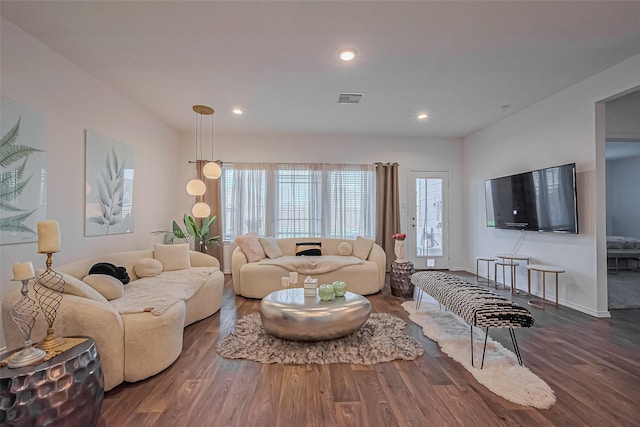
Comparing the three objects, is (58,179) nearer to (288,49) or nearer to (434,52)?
(288,49)

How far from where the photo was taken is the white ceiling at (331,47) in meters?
2.24

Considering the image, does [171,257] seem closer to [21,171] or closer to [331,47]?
[21,171]

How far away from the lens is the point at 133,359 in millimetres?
2072

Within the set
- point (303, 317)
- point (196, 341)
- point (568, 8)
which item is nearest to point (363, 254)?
point (303, 317)

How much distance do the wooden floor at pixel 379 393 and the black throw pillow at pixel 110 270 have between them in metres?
1.11

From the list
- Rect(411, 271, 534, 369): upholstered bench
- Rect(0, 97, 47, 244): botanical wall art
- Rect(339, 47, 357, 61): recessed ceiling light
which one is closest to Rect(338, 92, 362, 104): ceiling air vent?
Rect(339, 47, 357, 61): recessed ceiling light

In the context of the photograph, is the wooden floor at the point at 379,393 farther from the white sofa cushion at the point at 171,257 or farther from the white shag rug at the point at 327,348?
the white sofa cushion at the point at 171,257

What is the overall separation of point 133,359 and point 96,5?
8.90 feet

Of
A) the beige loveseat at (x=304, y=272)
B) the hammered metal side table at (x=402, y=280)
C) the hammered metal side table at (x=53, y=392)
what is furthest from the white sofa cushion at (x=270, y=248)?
the hammered metal side table at (x=53, y=392)

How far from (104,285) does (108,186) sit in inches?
65.5

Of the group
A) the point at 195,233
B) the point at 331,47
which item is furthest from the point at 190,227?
the point at 331,47

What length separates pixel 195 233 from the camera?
5.13 m

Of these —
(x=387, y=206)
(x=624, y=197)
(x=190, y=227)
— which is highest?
(x=624, y=197)

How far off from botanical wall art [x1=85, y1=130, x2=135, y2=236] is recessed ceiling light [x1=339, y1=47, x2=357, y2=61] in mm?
3031
